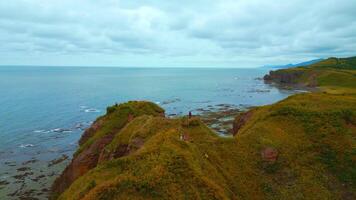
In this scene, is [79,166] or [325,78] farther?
[325,78]

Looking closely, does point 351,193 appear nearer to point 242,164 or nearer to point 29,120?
point 242,164

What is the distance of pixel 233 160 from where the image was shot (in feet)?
95.6

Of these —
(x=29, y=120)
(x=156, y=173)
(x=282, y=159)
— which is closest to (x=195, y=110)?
(x=29, y=120)

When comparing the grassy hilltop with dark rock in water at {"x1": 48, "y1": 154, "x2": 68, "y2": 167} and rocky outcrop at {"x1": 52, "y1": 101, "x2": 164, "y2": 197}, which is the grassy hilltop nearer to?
rocky outcrop at {"x1": 52, "y1": 101, "x2": 164, "y2": 197}

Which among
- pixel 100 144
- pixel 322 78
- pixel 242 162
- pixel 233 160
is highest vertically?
pixel 322 78

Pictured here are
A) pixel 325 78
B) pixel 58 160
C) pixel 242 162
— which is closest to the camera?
pixel 242 162

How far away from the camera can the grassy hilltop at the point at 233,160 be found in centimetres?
2050

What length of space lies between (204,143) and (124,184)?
12.9 metres

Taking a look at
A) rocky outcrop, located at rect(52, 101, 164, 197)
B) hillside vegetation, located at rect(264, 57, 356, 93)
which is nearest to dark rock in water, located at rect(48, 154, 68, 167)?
rocky outcrop, located at rect(52, 101, 164, 197)

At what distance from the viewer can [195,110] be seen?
94.9m

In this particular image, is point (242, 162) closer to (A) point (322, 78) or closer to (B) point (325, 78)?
(B) point (325, 78)

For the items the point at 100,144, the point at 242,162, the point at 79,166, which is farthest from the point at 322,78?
the point at 79,166

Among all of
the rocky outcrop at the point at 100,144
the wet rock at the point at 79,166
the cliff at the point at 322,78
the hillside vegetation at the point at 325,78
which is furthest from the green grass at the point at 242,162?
the cliff at the point at 322,78

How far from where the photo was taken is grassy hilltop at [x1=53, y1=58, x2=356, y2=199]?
20.5 meters
